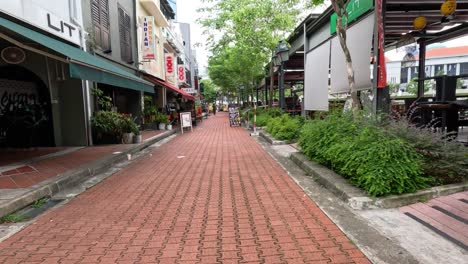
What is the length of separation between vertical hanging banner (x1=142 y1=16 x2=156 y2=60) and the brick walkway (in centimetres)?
1155

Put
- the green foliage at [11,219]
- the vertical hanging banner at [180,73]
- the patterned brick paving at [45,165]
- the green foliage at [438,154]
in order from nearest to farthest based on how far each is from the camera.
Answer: the green foliage at [11,219] < the green foliage at [438,154] < the patterned brick paving at [45,165] < the vertical hanging banner at [180,73]

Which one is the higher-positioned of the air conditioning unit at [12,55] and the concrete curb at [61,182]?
the air conditioning unit at [12,55]

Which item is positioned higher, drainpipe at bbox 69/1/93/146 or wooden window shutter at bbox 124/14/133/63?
wooden window shutter at bbox 124/14/133/63

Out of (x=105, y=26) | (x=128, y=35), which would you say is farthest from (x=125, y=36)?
(x=105, y=26)

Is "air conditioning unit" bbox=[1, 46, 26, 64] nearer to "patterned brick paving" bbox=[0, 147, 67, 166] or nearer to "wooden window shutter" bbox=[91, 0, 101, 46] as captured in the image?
"patterned brick paving" bbox=[0, 147, 67, 166]

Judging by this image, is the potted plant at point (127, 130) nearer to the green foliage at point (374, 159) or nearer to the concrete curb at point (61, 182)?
the concrete curb at point (61, 182)

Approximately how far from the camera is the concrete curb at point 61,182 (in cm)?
450

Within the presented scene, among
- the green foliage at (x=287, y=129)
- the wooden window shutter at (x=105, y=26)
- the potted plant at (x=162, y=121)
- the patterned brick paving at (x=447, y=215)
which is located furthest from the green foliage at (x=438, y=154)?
the potted plant at (x=162, y=121)

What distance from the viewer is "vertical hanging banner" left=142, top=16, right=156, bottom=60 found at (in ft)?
54.6

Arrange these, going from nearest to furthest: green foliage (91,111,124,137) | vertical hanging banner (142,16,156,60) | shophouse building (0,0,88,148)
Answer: shophouse building (0,0,88,148), green foliage (91,111,124,137), vertical hanging banner (142,16,156,60)

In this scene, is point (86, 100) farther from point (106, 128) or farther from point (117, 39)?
point (117, 39)

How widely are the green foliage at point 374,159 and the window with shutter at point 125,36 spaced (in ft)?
37.9

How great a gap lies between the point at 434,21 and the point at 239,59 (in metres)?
16.7

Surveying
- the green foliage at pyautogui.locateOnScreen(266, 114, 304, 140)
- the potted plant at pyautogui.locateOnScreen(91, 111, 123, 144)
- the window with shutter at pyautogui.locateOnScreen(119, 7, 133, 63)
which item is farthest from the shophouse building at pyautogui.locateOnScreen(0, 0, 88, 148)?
the green foliage at pyautogui.locateOnScreen(266, 114, 304, 140)
